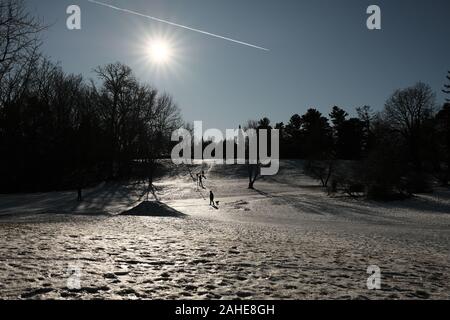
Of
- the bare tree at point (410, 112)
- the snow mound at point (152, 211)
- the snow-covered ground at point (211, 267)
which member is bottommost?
the snow mound at point (152, 211)

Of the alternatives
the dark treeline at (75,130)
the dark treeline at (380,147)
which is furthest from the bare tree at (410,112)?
the dark treeline at (75,130)

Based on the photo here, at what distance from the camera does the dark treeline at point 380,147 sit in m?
41.3

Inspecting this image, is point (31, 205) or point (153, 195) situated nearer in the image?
point (31, 205)

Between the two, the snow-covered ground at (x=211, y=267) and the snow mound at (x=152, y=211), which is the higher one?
the snow-covered ground at (x=211, y=267)

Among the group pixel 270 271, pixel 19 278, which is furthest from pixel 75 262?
pixel 270 271

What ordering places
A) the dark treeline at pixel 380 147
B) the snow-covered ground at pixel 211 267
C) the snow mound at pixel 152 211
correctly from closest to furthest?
the snow-covered ground at pixel 211 267 → the snow mound at pixel 152 211 → the dark treeline at pixel 380 147

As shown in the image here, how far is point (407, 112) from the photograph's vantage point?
2822 inches

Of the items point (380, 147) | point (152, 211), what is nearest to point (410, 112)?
point (380, 147)

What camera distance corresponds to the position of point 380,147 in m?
42.6

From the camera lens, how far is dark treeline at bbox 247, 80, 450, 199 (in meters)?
41.3

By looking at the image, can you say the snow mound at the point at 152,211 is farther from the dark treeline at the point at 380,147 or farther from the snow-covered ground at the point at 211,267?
the dark treeline at the point at 380,147

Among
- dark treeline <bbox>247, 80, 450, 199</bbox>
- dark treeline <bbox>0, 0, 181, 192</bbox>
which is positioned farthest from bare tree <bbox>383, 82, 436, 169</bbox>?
dark treeline <bbox>0, 0, 181, 192</bbox>
